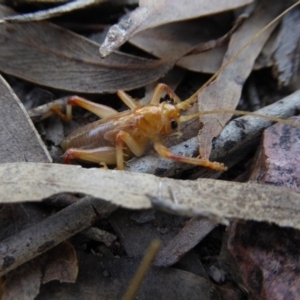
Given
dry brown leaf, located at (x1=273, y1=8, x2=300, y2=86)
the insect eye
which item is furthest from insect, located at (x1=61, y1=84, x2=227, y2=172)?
dry brown leaf, located at (x1=273, y1=8, x2=300, y2=86)

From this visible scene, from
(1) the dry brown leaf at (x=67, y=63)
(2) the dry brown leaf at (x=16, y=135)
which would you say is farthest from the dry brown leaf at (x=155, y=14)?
Result: (2) the dry brown leaf at (x=16, y=135)

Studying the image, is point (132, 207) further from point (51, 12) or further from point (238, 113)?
point (51, 12)

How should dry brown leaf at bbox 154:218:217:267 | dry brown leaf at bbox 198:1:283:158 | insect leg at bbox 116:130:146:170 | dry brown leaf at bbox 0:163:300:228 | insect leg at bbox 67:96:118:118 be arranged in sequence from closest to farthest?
dry brown leaf at bbox 0:163:300:228 < dry brown leaf at bbox 154:218:217:267 < dry brown leaf at bbox 198:1:283:158 < insect leg at bbox 116:130:146:170 < insect leg at bbox 67:96:118:118

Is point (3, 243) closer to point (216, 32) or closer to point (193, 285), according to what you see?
point (193, 285)

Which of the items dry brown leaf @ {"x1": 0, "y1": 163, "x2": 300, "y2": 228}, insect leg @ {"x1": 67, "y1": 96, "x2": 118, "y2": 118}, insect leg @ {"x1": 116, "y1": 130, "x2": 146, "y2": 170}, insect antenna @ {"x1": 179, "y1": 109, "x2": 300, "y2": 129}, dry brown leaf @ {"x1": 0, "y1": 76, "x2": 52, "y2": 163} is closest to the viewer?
dry brown leaf @ {"x1": 0, "y1": 163, "x2": 300, "y2": 228}

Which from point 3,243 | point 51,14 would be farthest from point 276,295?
point 51,14

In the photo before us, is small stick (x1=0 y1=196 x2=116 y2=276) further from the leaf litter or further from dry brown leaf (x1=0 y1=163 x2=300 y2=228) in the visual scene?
dry brown leaf (x1=0 y1=163 x2=300 y2=228)

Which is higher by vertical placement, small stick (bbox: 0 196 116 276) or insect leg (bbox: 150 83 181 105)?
insect leg (bbox: 150 83 181 105)
